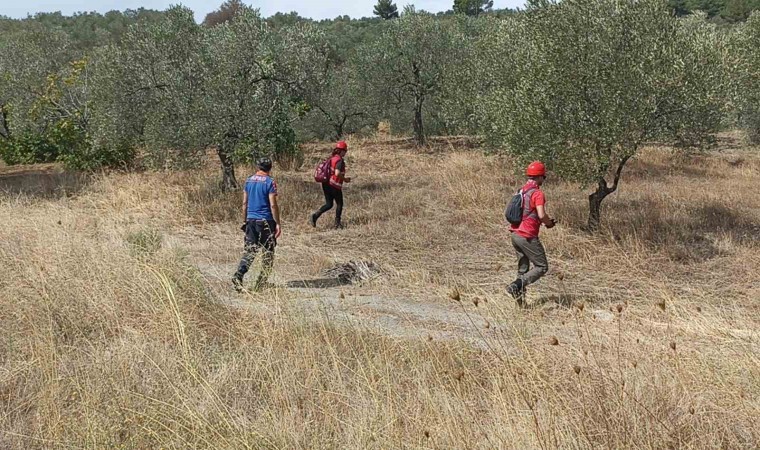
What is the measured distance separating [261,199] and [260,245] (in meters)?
0.56

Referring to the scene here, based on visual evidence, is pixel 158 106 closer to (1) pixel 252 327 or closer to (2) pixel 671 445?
(1) pixel 252 327

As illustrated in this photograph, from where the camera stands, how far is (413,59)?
2394cm

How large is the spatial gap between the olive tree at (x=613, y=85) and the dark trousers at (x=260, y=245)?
227 inches

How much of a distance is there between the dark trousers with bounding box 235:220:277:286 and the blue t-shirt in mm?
73

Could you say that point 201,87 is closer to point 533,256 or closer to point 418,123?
point 533,256

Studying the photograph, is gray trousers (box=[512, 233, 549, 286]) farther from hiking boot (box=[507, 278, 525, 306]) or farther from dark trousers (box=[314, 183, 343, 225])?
dark trousers (box=[314, 183, 343, 225])

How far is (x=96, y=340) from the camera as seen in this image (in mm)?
5344

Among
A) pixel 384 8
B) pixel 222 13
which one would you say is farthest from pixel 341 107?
pixel 384 8

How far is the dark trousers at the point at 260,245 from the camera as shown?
7304 mm

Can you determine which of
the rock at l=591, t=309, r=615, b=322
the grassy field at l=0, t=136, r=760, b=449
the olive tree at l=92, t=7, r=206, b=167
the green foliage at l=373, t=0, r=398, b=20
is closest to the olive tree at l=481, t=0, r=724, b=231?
the grassy field at l=0, t=136, r=760, b=449

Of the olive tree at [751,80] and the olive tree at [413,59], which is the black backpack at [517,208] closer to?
the olive tree at [751,80]

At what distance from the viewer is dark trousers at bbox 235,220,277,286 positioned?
7304mm

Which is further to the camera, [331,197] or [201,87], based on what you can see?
[201,87]

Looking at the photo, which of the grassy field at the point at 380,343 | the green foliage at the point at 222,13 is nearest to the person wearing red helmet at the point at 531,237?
the grassy field at the point at 380,343
